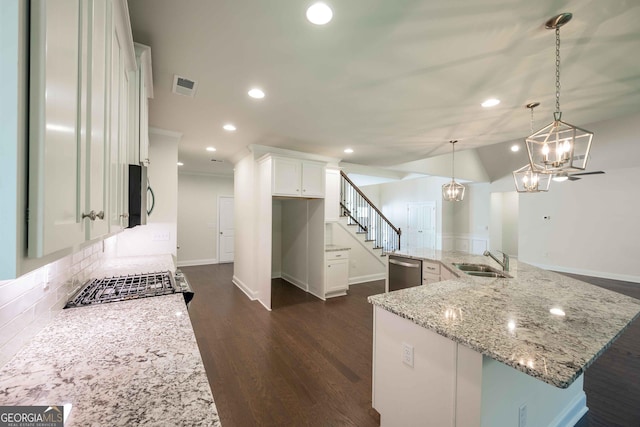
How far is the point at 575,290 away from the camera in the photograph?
1.89m

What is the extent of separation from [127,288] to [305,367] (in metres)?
1.68

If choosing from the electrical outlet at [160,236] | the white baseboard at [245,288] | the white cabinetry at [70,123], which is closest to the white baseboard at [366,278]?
the white baseboard at [245,288]

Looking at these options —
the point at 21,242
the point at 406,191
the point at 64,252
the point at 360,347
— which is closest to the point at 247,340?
the point at 360,347

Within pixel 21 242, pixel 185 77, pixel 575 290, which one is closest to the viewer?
pixel 21 242

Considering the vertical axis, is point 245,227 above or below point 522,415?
above

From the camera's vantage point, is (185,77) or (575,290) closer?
(575,290)

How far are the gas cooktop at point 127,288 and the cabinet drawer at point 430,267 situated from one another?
2.77 meters

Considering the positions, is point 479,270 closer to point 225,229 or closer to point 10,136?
point 10,136

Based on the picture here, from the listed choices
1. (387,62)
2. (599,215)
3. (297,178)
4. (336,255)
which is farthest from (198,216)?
(599,215)

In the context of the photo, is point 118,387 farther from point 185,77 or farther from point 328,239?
point 328,239

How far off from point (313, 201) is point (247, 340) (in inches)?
98.4

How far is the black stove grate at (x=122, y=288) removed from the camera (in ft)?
4.83

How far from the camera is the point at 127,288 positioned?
170 cm

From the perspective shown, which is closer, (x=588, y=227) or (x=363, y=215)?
(x=363, y=215)
